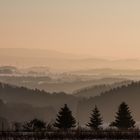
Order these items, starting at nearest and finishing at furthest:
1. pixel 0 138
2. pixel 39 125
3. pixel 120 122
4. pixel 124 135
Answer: pixel 0 138 → pixel 124 135 → pixel 39 125 → pixel 120 122

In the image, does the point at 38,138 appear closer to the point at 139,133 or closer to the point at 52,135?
the point at 52,135

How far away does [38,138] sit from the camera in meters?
69.4

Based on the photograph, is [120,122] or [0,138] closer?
[0,138]

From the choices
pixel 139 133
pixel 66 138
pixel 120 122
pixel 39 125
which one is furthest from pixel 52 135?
pixel 120 122

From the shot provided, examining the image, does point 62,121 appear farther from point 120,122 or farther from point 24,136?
point 24,136

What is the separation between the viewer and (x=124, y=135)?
74.7 metres

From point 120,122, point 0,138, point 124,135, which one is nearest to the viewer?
point 0,138

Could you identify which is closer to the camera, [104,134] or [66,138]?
[66,138]

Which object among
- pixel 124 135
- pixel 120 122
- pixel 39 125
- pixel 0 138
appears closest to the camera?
pixel 0 138

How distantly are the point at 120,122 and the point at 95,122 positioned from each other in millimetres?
5905

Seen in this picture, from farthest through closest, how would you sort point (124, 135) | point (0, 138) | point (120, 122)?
point (120, 122) → point (124, 135) → point (0, 138)

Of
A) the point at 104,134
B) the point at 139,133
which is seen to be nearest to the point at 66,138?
Result: the point at 104,134

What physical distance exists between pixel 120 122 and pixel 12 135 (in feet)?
131

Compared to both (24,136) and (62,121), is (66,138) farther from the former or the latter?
(62,121)
